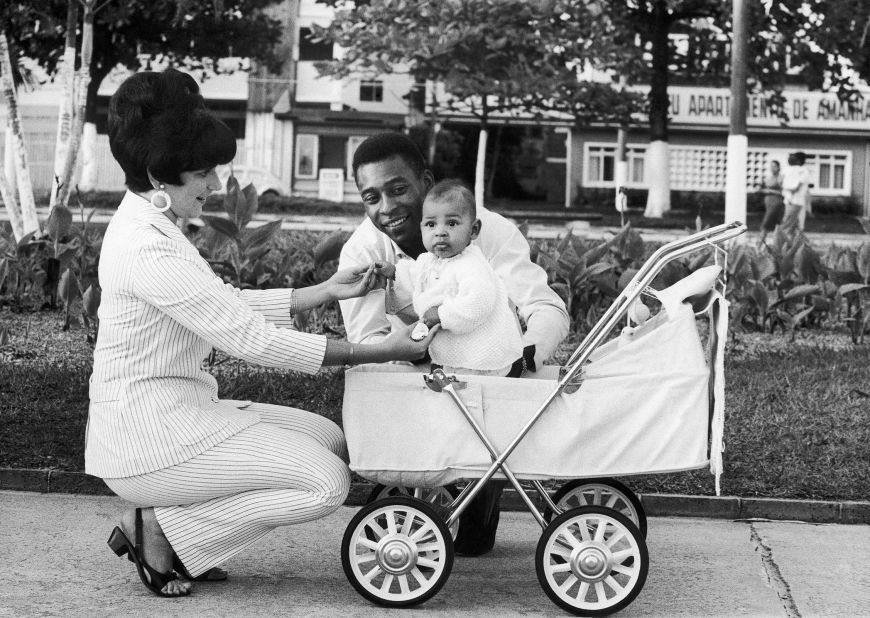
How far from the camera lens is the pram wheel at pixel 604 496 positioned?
437 centimetres

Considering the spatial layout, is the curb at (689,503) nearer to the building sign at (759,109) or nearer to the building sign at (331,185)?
the building sign at (331,185)

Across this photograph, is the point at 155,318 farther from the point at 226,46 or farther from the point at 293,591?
the point at 226,46

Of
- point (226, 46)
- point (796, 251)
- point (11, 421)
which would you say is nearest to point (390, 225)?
point (11, 421)

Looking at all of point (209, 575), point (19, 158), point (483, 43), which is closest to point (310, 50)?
point (483, 43)

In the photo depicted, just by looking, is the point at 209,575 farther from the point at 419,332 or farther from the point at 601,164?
the point at 601,164

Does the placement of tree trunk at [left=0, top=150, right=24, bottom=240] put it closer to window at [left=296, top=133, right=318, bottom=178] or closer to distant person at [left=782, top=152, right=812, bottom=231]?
distant person at [left=782, top=152, right=812, bottom=231]

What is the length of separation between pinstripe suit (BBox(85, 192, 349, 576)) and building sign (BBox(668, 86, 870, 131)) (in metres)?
32.1

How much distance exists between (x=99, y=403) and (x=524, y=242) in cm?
176

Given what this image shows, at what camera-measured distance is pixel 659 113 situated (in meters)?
26.7

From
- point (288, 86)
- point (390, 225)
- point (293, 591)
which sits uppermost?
point (288, 86)

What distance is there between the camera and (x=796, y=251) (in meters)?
8.93

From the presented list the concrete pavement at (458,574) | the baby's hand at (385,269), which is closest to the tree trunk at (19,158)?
the concrete pavement at (458,574)

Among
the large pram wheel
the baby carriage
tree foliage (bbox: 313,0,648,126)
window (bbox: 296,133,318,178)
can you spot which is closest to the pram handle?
the baby carriage

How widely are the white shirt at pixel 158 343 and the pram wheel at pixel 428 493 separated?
2.16 ft
